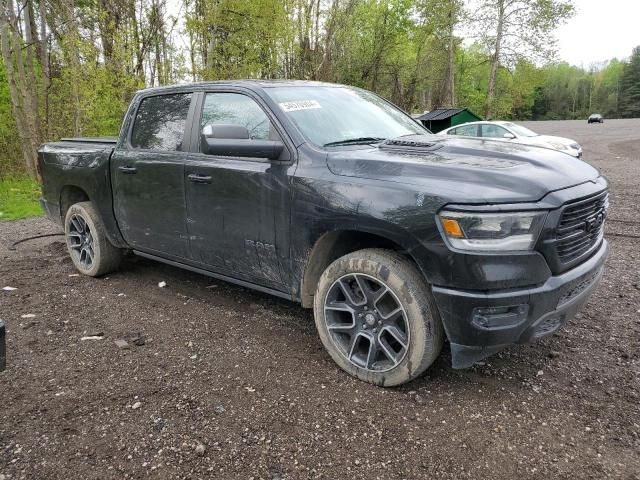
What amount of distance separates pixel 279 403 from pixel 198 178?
5.97 ft

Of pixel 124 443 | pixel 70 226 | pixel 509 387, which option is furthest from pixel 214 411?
pixel 70 226

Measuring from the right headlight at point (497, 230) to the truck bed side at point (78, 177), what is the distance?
11.4 feet

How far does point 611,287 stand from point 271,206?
10.9ft

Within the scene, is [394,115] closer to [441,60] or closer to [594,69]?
[441,60]

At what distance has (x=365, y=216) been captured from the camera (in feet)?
9.20

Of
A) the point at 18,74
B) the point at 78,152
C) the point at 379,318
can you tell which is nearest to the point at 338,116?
the point at 379,318

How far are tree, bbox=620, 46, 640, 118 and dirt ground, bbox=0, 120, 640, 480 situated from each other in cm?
9750

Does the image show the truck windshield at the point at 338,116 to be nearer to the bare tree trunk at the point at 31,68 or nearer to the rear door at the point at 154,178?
the rear door at the point at 154,178

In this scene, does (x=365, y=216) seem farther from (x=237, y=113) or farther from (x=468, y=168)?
(x=237, y=113)

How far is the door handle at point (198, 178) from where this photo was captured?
3.67 m

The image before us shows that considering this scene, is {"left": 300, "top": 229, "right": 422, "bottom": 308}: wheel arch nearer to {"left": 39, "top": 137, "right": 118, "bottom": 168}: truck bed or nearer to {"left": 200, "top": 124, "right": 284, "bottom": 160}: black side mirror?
{"left": 200, "top": 124, "right": 284, "bottom": 160}: black side mirror

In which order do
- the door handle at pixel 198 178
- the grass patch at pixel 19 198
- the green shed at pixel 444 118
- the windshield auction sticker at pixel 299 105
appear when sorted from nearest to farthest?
the windshield auction sticker at pixel 299 105 < the door handle at pixel 198 178 < the grass patch at pixel 19 198 < the green shed at pixel 444 118

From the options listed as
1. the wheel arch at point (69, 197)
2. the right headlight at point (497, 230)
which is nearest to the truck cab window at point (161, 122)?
the wheel arch at point (69, 197)

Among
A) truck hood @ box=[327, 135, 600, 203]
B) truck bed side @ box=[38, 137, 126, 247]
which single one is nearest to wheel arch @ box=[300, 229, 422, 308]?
truck hood @ box=[327, 135, 600, 203]
